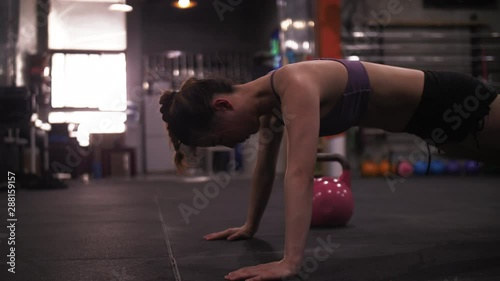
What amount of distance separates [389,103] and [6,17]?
169 inches

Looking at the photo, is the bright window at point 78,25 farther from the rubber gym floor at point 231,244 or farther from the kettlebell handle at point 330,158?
the kettlebell handle at point 330,158

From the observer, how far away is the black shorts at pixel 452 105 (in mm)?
1389

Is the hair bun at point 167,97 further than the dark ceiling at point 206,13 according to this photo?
No

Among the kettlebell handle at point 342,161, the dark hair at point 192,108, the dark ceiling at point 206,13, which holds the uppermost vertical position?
the dark ceiling at point 206,13

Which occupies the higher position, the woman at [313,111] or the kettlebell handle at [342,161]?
the woman at [313,111]

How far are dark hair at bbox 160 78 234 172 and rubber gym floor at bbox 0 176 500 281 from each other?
34 cm

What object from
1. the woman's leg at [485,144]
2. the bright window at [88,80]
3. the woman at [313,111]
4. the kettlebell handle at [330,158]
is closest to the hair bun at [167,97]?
the woman at [313,111]

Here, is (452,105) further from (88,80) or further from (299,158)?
(88,80)

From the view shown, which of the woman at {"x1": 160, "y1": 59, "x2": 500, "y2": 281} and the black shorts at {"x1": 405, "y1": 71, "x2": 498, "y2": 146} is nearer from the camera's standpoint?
the woman at {"x1": 160, "y1": 59, "x2": 500, "y2": 281}

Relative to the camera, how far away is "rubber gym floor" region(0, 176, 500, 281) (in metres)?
1.18

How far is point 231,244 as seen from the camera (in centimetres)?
158

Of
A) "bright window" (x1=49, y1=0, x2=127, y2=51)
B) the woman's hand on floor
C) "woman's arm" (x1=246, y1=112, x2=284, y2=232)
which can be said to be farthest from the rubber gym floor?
"bright window" (x1=49, y1=0, x2=127, y2=51)

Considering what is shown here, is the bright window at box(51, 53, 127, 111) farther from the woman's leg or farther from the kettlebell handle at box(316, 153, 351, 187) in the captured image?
the woman's leg

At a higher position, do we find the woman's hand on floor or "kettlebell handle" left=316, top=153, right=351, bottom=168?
"kettlebell handle" left=316, top=153, right=351, bottom=168
